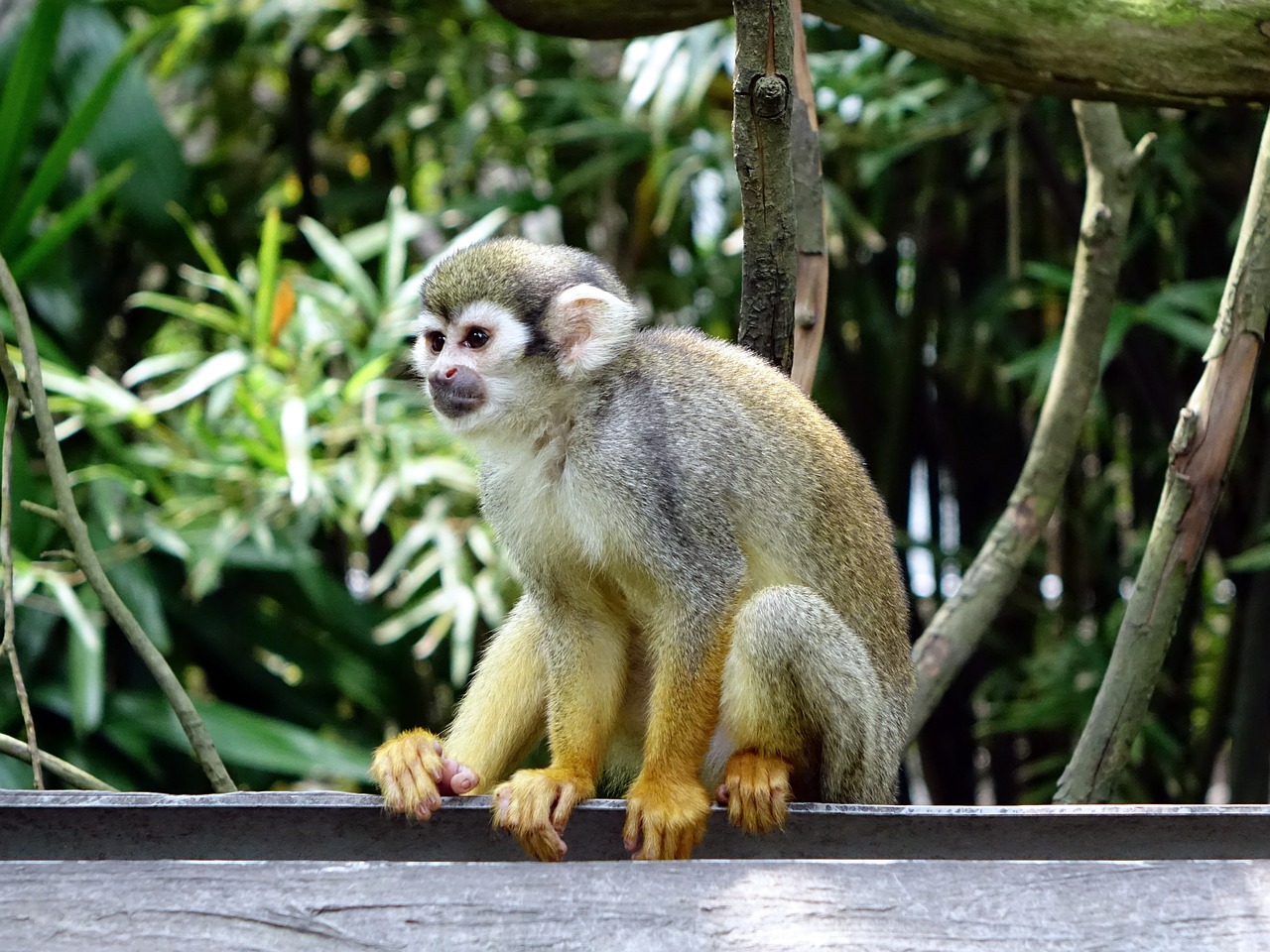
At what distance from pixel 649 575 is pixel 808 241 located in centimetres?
96

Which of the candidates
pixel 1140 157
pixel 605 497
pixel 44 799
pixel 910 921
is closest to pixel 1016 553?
pixel 1140 157

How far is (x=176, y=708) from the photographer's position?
2467 millimetres

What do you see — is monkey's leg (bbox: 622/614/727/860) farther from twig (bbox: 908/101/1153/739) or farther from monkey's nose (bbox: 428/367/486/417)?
twig (bbox: 908/101/1153/739)

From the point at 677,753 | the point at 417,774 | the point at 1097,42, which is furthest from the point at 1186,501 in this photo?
the point at 417,774

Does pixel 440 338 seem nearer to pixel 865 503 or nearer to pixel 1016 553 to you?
pixel 865 503

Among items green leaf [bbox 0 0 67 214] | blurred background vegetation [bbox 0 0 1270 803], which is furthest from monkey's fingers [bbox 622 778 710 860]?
green leaf [bbox 0 0 67 214]

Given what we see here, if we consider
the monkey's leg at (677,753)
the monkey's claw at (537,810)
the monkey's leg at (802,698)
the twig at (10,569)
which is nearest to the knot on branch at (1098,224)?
the monkey's leg at (802,698)

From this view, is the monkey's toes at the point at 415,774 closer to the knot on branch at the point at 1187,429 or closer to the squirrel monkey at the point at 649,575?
the squirrel monkey at the point at 649,575

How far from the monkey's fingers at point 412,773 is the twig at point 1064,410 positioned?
1195 mm

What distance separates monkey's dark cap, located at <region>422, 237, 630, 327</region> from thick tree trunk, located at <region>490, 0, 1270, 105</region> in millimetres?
487

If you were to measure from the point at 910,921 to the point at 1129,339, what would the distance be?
3.63m

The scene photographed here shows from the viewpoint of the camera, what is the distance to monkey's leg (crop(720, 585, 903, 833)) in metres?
2.27

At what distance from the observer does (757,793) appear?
2141 millimetres

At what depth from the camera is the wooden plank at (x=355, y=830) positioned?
1.86m
